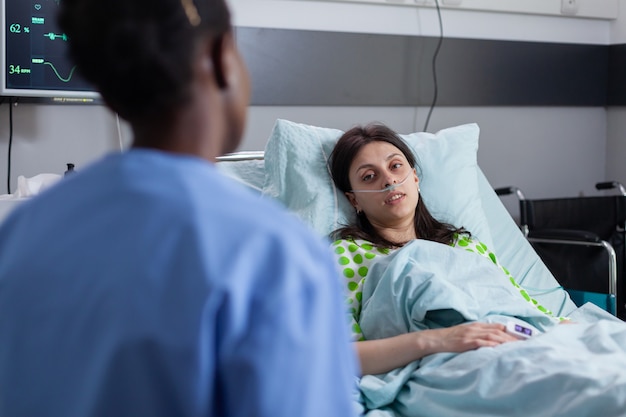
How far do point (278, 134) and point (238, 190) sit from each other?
176 cm

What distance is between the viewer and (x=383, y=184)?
2232 mm

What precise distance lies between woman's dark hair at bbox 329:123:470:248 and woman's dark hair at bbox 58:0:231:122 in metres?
1.54

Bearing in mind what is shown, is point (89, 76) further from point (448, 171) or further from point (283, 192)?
point (448, 171)

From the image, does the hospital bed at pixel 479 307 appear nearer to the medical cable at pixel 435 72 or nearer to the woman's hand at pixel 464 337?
the woman's hand at pixel 464 337

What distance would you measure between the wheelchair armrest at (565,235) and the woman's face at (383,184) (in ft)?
3.38

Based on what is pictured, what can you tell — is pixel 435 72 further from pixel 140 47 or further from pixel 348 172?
pixel 140 47

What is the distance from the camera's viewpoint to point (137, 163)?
70 centimetres

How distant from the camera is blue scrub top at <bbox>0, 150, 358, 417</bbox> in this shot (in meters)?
0.64

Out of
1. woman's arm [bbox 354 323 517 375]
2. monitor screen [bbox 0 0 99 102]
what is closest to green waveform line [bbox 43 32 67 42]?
monitor screen [bbox 0 0 99 102]

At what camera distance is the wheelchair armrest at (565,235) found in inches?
120

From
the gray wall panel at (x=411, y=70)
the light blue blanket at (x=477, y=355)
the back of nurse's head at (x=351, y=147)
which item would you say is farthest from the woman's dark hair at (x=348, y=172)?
the gray wall panel at (x=411, y=70)

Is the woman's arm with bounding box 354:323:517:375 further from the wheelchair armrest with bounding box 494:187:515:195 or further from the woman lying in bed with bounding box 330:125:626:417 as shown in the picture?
the wheelchair armrest with bounding box 494:187:515:195

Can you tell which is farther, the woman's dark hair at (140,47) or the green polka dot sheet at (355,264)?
the green polka dot sheet at (355,264)

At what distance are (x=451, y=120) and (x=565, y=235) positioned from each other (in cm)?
77
